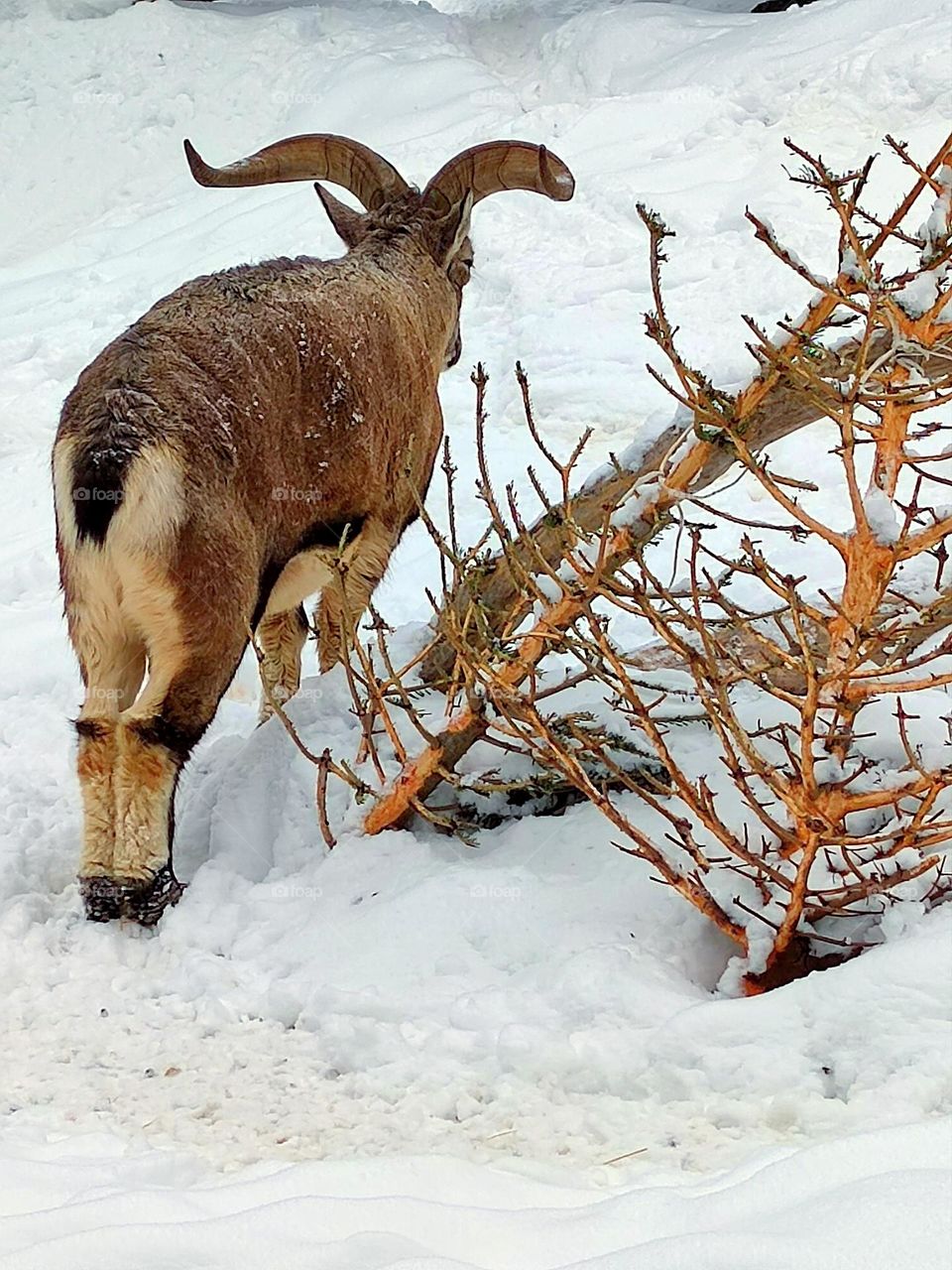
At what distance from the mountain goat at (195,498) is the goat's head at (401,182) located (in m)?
0.88

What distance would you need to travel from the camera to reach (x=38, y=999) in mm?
3535

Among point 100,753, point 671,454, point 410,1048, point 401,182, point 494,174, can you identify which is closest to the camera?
point 410,1048

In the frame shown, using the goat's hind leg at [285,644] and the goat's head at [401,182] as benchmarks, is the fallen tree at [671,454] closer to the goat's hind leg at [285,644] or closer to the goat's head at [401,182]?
the goat's hind leg at [285,644]

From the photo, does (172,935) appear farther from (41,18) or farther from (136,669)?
(41,18)

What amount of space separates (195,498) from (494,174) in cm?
280

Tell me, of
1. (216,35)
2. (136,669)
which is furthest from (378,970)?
(216,35)

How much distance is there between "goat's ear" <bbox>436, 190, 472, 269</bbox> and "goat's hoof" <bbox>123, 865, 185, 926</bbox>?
323 centimetres

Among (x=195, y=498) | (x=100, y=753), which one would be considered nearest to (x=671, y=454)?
(x=195, y=498)

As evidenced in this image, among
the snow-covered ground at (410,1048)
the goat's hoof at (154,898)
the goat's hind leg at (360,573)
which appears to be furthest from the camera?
the goat's hind leg at (360,573)

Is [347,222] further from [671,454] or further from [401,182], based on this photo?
[671,454]

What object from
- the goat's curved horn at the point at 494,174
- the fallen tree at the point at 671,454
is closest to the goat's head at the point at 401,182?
the goat's curved horn at the point at 494,174

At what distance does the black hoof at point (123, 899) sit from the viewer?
399 cm

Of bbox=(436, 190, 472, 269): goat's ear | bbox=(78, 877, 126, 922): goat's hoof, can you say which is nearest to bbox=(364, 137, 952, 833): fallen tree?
bbox=(78, 877, 126, 922): goat's hoof

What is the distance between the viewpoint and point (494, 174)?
6.03 m
